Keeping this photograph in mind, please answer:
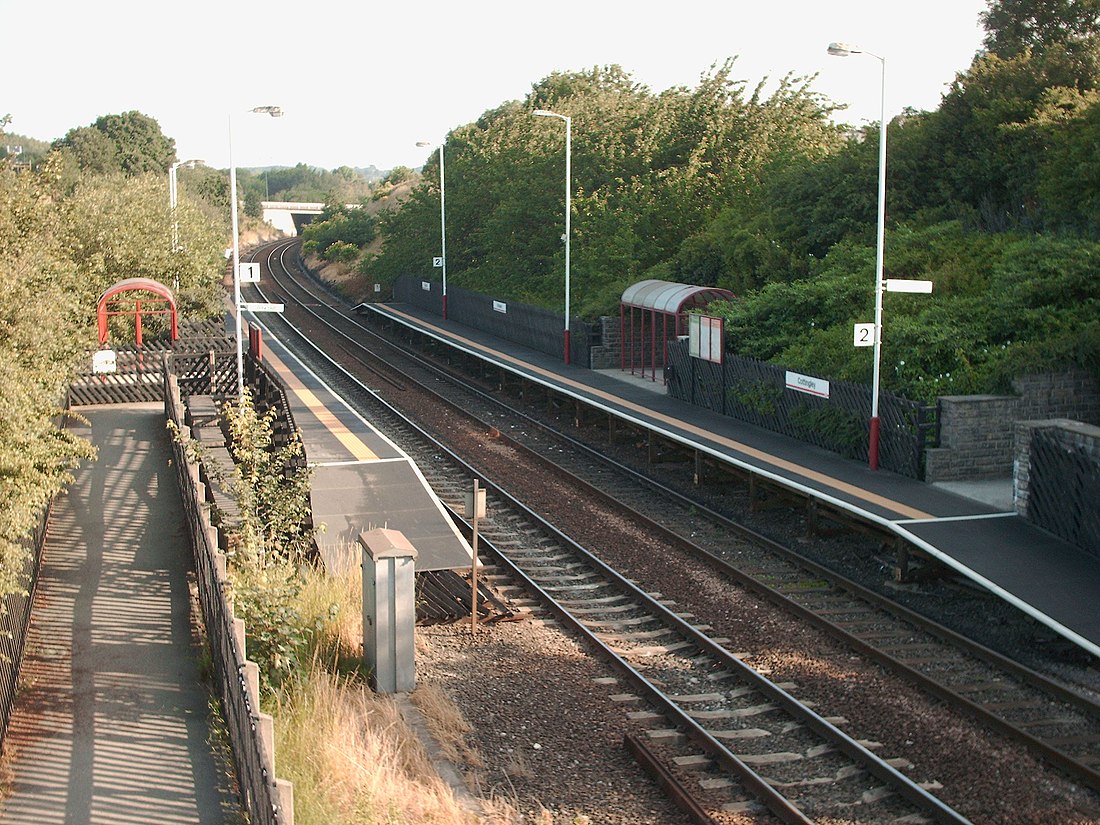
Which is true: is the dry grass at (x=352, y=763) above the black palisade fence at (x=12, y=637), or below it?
below

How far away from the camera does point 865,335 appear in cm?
1872

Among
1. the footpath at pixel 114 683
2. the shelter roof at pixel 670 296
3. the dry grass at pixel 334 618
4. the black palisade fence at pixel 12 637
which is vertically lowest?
the dry grass at pixel 334 618

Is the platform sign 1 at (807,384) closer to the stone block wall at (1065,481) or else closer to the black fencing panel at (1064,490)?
the stone block wall at (1065,481)

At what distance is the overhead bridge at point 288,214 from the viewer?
131625 millimetres

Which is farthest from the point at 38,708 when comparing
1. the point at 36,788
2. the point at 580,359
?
the point at 580,359

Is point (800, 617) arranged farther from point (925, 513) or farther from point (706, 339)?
point (706, 339)

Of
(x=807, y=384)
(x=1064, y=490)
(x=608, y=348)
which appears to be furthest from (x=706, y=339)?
(x=1064, y=490)

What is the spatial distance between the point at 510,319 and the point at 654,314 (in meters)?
9.83

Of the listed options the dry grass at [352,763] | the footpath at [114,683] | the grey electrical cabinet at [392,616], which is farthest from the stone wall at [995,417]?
the footpath at [114,683]

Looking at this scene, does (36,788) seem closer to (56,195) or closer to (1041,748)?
(1041,748)

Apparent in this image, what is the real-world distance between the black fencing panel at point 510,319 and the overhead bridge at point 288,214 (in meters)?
83.7

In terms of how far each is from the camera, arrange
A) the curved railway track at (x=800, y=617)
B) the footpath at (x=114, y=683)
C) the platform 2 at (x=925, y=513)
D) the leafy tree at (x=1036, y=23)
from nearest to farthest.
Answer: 1. the footpath at (x=114, y=683)
2. the curved railway track at (x=800, y=617)
3. the platform 2 at (x=925, y=513)
4. the leafy tree at (x=1036, y=23)

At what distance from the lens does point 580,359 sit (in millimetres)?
33250

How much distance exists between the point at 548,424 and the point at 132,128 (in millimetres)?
83689
